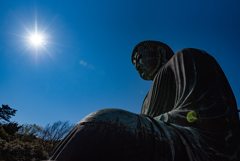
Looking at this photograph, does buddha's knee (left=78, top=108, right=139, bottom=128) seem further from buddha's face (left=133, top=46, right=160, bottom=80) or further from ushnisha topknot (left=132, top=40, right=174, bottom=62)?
ushnisha topknot (left=132, top=40, right=174, bottom=62)

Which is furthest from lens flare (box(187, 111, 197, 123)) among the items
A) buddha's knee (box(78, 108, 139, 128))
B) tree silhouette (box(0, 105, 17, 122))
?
tree silhouette (box(0, 105, 17, 122))

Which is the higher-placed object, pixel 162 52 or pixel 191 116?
pixel 162 52

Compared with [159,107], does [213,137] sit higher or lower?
lower

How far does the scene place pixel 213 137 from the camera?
4.86 feet

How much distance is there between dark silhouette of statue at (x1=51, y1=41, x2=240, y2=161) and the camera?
1.03 metres

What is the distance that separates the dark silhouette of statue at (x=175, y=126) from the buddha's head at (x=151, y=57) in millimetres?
919

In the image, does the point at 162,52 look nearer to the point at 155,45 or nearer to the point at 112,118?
the point at 155,45

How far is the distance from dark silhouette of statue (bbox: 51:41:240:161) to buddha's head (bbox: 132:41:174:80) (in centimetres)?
92

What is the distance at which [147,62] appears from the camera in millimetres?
3639

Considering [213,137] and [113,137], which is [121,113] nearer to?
[113,137]

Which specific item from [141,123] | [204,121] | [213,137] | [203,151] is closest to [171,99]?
[204,121]

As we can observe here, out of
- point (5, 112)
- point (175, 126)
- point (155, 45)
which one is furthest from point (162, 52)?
point (5, 112)

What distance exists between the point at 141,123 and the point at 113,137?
11.0 inches

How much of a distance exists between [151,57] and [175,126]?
2.47m
